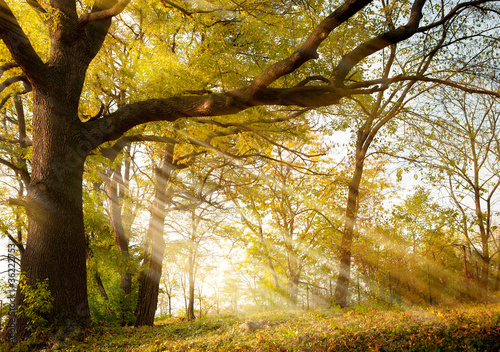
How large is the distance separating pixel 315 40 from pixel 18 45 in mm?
5038

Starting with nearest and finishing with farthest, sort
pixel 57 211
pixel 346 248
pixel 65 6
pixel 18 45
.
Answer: pixel 18 45 → pixel 57 211 → pixel 65 6 → pixel 346 248

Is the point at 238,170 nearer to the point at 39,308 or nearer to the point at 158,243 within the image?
the point at 158,243

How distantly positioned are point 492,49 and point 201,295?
79.5 ft

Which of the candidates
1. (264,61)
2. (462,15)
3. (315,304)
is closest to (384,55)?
(462,15)

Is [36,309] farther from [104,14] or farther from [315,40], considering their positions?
[315,40]

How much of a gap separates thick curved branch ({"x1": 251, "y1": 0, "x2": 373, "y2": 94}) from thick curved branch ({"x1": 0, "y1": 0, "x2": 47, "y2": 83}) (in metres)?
4.06

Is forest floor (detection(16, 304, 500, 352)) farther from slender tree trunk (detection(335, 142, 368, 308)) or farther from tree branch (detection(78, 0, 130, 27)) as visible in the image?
tree branch (detection(78, 0, 130, 27))

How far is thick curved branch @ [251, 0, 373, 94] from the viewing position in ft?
16.5

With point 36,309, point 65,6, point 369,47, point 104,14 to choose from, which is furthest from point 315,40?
point 36,309

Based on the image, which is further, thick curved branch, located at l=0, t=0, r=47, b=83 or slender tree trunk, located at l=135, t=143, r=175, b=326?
slender tree trunk, located at l=135, t=143, r=175, b=326

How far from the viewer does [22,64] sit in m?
5.80

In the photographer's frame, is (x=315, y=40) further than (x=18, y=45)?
No

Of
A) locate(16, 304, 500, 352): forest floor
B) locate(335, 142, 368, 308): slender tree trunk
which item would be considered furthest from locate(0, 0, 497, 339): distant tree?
locate(335, 142, 368, 308): slender tree trunk

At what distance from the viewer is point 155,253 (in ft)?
34.7
